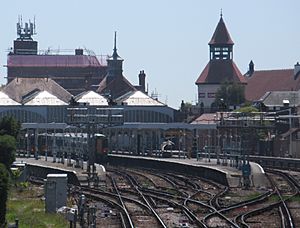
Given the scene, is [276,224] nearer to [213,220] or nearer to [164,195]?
[213,220]

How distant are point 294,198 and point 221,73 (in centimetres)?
10156

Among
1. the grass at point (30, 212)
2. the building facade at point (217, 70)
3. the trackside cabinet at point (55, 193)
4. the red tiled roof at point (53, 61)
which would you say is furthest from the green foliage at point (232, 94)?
the trackside cabinet at point (55, 193)

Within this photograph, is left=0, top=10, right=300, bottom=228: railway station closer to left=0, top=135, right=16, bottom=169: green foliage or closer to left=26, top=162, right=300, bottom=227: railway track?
left=26, top=162, right=300, bottom=227: railway track

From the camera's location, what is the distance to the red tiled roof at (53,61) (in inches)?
6834

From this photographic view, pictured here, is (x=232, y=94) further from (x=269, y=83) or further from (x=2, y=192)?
(x=2, y=192)

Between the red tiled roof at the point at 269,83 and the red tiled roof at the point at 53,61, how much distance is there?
41732mm

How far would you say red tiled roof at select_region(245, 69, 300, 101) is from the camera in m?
135

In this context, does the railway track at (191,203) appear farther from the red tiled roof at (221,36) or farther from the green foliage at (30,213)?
the red tiled roof at (221,36)

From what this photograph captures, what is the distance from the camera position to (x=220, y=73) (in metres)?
140

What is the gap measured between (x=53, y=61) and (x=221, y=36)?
43.7 metres

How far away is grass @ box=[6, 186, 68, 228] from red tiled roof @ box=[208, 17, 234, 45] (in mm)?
102340

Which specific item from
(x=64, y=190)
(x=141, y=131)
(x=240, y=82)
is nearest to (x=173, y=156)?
(x=141, y=131)

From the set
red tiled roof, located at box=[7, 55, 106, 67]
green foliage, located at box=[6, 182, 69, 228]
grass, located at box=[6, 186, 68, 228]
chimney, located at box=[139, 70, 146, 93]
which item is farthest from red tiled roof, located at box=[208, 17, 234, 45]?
green foliage, located at box=[6, 182, 69, 228]

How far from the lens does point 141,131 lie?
3501 inches
